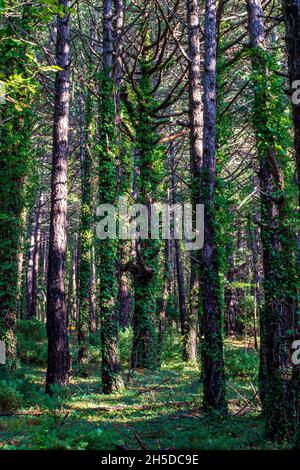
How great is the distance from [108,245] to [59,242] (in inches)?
67.9

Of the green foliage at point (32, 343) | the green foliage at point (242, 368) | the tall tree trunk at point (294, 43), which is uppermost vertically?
the tall tree trunk at point (294, 43)

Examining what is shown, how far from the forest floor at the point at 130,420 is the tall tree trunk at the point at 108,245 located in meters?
0.88

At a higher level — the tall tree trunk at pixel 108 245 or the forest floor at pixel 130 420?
the tall tree trunk at pixel 108 245

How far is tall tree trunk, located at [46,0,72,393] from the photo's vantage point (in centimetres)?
1146

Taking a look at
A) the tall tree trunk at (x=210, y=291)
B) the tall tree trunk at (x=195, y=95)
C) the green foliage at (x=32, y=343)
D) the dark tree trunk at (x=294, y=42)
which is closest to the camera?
the dark tree trunk at (x=294, y=42)

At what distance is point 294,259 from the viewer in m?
7.89

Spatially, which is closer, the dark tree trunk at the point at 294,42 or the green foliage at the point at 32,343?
the dark tree trunk at the point at 294,42

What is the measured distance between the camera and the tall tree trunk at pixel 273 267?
7.79 meters

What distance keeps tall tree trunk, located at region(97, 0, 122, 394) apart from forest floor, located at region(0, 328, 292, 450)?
0.88 meters

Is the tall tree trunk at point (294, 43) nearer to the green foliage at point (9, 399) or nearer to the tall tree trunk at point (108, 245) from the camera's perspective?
the green foliage at point (9, 399)

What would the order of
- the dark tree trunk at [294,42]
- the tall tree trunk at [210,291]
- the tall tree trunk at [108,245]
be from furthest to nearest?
1. the tall tree trunk at [108,245]
2. the tall tree trunk at [210,291]
3. the dark tree trunk at [294,42]

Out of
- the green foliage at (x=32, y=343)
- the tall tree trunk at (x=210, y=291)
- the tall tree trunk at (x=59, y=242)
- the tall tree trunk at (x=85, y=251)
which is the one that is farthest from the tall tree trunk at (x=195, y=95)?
the green foliage at (x=32, y=343)

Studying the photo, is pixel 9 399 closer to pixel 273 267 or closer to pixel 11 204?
pixel 11 204
